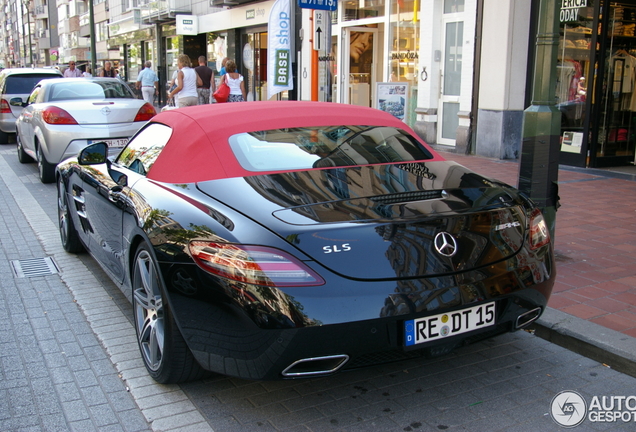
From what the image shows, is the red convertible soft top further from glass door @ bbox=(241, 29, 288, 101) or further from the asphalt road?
glass door @ bbox=(241, 29, 288, 101)

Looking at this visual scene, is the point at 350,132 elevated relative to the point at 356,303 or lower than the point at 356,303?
elevated

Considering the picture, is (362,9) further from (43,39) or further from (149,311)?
(43,39)

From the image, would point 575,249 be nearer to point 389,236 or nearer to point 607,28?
point 389,236

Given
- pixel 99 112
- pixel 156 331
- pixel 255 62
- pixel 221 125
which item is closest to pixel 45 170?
pixel 99 112

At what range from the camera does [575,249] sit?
5.68 meters

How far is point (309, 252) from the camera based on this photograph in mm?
2660

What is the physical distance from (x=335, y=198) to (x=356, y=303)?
0.61 metres

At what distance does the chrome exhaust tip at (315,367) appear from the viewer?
2.68 meters

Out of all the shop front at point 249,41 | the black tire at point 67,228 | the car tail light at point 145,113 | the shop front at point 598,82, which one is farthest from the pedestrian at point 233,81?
the black tire at point 67,228

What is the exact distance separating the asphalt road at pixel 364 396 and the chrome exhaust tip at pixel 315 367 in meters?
0.36

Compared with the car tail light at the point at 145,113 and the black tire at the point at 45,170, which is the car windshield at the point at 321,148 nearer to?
the car tail light at the point at 145,113

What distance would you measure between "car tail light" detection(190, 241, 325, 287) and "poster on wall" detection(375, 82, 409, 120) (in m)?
8.83

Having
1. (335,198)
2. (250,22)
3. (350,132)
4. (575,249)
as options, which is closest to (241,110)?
(350,132)

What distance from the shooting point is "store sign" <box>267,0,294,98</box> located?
11016 millimetres
